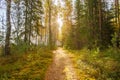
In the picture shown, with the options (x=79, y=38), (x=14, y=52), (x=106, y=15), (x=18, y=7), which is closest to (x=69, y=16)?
(x=79, y=38)

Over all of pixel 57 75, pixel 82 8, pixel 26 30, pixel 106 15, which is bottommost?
pixel 57 75

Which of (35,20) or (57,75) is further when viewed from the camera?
(35,20)

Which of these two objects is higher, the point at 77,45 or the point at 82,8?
the point at 82,8

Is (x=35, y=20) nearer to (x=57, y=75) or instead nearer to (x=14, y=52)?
(x=14, y=52)

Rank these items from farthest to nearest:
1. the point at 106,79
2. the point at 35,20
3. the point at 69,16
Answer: the point at 69,16, the point at 35,20, the point at 106,79

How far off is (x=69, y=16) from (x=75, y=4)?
4.13m

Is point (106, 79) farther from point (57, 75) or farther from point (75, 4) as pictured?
point (75, 4)

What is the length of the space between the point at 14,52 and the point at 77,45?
77.0 feet

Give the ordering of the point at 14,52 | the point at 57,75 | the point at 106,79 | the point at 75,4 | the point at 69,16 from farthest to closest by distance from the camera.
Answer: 1. the point at 69,16
2. the point at 75,4
3. the point at 14,52
4. the point at 57,75
5. the point at 106,79

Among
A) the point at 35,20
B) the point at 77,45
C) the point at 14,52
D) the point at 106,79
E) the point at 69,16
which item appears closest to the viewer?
the point at 106,79

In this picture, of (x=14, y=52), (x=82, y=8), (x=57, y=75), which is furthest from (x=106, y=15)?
(x=57, y=75)

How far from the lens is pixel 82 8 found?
3944 cm

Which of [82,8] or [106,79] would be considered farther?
[82,8]

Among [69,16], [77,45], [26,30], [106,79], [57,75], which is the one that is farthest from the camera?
[69,16]
